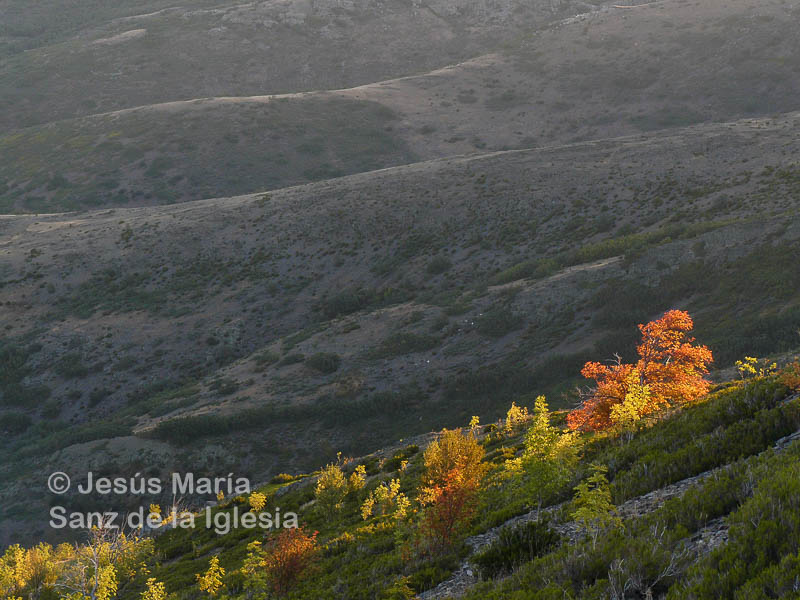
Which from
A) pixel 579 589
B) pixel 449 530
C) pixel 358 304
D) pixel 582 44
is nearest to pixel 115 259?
pixel 358 304

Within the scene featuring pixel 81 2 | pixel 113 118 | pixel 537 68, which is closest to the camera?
pixel 113 118

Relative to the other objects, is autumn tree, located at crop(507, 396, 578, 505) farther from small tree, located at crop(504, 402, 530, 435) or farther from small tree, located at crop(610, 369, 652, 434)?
small tree, located at crop(504, 402, 530, 435)

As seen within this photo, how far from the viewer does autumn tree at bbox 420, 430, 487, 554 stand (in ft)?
42.0

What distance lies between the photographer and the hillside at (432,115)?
298ft

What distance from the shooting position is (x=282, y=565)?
14.2 metres

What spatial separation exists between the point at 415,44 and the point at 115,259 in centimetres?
10145

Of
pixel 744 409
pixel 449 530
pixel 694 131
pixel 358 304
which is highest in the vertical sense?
pixel 744 409

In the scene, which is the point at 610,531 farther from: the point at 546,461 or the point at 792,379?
the point at 792,379

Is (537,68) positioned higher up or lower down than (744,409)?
lower down

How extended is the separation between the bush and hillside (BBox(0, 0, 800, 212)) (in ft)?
267

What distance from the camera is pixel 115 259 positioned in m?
58.5

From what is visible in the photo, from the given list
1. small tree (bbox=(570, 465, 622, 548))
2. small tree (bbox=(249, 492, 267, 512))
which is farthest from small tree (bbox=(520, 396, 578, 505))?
small tree (bbox=(249, 492, 267, 512))

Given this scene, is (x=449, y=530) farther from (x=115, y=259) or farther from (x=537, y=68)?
(x=537, y=68)

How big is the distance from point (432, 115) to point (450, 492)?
320ft
